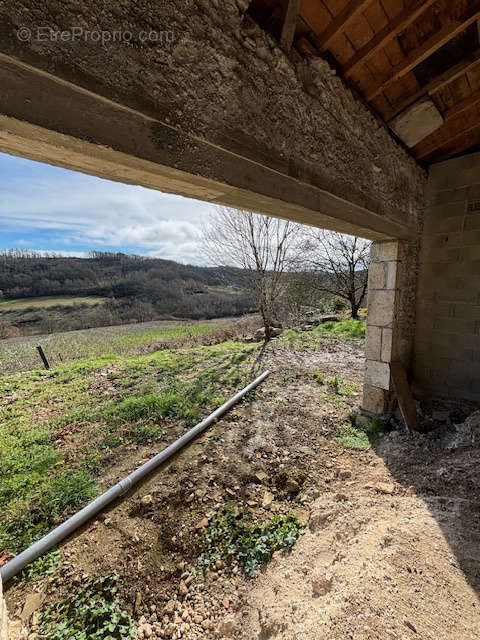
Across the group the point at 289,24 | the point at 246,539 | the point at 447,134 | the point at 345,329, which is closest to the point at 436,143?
the point at 447,134

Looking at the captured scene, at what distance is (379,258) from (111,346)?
27.3ft

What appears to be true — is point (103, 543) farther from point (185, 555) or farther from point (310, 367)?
point (310, 367)

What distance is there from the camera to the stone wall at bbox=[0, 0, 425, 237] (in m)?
0.78

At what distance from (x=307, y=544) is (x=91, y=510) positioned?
5.35 ft

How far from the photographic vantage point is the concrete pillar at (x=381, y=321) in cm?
301

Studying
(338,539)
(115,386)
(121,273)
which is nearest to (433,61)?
(338,539)

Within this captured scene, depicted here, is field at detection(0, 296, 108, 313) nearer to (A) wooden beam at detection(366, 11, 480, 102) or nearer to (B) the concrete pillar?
(B) the concrete pillar

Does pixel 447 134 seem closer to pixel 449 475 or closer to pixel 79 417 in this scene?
pixel 449 475

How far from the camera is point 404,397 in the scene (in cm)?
297

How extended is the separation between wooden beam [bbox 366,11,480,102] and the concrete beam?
1123 millimetres

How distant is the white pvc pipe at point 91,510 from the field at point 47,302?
60.0ft

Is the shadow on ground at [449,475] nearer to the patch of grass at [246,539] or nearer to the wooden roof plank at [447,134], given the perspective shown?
the patch of grass at [246,539]

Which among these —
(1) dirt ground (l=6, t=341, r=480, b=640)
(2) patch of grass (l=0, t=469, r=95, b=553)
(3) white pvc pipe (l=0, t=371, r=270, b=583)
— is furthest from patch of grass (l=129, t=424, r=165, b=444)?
(2) patch of grass (l=0, t=469, r=95, b=553)

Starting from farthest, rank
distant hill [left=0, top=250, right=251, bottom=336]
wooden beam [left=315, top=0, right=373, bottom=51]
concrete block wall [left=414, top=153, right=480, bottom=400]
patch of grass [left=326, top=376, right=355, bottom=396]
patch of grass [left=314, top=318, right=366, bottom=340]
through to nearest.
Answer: distant hill [left=0, top=250, right=251, bottom=336] → patch of grass [left=314, top=318, right=366, bottom=340] → patch of grass [left=326, top=376, right=355, bottom=396] → concrete block wall [left=414, top=153, right=480, bottom=400] → wooden beam [left=315, top=0, right=373, bottom=51]
